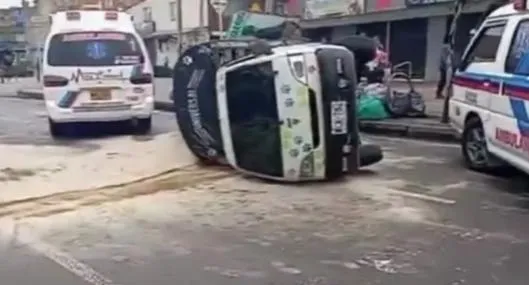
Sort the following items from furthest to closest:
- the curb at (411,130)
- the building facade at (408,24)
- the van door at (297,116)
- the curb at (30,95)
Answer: the curb at (30,95)
the building facade at (408,24)
the curb at (411,130)
the van door at (297,116)

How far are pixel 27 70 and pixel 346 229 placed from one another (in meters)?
47.3

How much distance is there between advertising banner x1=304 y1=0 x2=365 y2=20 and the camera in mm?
28734

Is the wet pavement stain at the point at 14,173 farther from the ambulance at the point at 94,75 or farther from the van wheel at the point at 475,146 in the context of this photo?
the van wheel at the point at 475,146

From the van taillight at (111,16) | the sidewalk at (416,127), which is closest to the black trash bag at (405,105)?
the sidewalk at (416,127)

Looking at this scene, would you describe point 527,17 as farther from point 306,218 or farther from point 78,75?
point 78,75

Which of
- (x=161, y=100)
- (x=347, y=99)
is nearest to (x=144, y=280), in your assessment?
(x=347, y=99)

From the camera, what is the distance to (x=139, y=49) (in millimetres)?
14523

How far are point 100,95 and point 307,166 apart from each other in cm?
562

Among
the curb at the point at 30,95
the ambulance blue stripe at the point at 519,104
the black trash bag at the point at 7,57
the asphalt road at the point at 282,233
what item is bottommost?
the black trash bag at the point at 7,57

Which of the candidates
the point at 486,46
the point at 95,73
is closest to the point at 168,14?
the point at 95,73

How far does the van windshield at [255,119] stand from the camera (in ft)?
30.5

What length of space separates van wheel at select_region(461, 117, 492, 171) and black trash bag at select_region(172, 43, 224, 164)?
3.01 meters

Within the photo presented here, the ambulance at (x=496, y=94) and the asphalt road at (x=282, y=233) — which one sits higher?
the ambulance at (x=496, y=94)

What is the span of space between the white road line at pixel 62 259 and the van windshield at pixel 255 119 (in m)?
3.03
